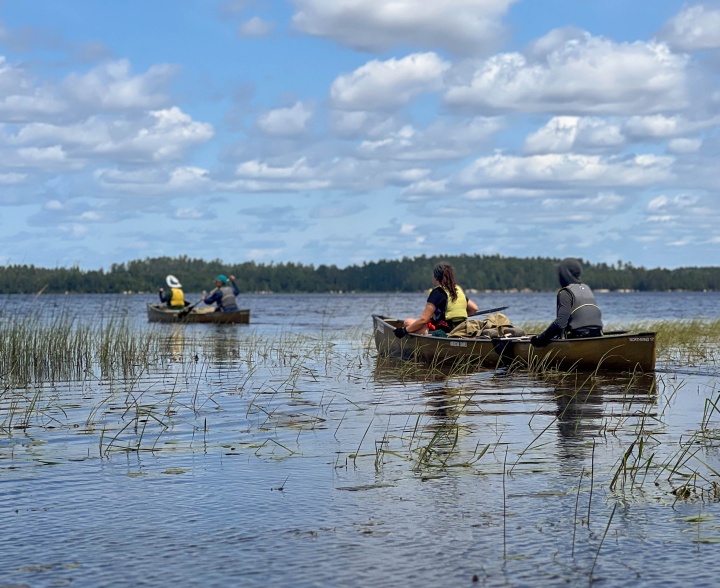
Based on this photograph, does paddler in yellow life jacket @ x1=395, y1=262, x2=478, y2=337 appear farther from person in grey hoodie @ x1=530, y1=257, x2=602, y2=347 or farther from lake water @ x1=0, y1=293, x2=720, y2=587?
lake water @ x1=0, y1=293, x2=720, y2=587

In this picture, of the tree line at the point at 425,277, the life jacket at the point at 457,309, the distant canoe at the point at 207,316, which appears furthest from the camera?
the tree line at the point at 425,277

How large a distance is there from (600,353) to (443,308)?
3393 mm

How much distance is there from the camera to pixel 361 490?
7059 mm

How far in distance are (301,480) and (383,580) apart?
103 inches

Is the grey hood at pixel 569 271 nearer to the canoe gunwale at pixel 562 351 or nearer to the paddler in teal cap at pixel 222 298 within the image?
the canoe gunwale at pixel 562 351

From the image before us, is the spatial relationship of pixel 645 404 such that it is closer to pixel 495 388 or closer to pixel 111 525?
pixel 495 388

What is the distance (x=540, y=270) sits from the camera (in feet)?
573

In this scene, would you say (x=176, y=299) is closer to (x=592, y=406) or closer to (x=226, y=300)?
(x=226, y=300)

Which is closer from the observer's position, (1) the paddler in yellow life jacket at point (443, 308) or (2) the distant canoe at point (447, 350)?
(2) the distant canoe at point (447, 350)

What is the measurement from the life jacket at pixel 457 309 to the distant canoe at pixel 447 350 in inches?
28.2

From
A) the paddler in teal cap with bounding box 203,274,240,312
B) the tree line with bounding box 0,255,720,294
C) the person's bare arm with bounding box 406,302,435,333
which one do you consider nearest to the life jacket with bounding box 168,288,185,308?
the paddler in teal cap with bounding box 203,274,240,312

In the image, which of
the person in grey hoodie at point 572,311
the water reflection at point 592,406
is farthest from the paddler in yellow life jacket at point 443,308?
the water reflection at point 592,406

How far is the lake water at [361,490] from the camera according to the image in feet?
17.1

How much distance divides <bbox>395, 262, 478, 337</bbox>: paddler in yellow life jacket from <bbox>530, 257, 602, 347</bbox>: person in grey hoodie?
2.22 meters
